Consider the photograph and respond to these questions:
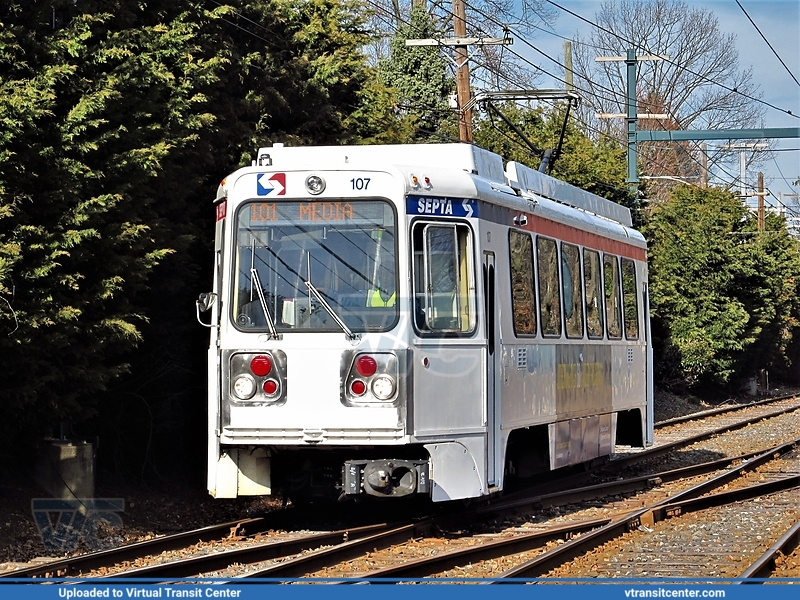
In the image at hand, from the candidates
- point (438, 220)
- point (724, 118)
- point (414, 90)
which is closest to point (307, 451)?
point (438, 220)

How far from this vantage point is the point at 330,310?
1033 centimetres

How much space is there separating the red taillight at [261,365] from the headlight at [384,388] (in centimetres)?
90

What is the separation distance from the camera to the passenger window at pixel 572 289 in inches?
524

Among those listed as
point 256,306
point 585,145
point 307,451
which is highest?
point 585,145

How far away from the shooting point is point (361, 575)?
28.7 feet

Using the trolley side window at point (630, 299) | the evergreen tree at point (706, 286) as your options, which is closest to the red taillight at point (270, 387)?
the trolley side window at point (630, 299)

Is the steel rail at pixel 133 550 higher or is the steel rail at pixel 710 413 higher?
the steel rail at pixel 710 413

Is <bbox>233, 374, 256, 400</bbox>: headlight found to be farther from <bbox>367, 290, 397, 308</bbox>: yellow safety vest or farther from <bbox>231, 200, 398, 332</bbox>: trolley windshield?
<bbox>367, 290, 397, 308</bbox>: yellow safety vest

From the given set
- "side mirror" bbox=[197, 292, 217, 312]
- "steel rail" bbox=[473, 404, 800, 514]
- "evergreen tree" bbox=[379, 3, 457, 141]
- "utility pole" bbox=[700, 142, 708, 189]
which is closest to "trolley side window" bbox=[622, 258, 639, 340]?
"steel rail" bbox=[473, 404, 800, 514]

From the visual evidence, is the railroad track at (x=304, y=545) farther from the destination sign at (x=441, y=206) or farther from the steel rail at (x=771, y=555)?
A: the destination sign at (x=441, y=206)

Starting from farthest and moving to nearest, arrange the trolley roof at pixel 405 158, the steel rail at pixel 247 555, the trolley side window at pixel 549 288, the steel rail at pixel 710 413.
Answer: the steel rail at pixel 710 413, the trolley side window at pixel 549 288, the trolley roof at pixel 405 158, the steel rail at pixel 247 555

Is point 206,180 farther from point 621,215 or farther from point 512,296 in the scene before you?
point 621,215

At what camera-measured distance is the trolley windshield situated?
10.4 meters
